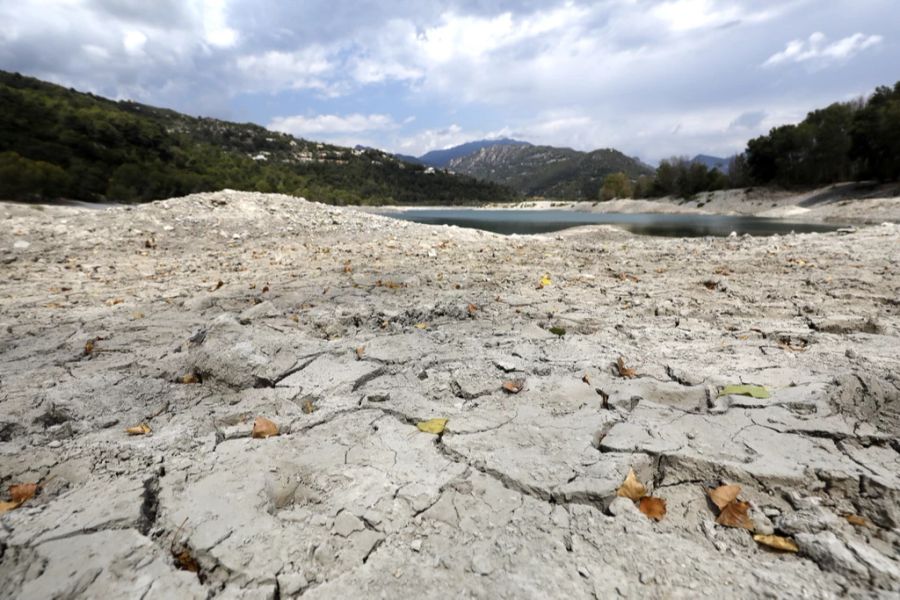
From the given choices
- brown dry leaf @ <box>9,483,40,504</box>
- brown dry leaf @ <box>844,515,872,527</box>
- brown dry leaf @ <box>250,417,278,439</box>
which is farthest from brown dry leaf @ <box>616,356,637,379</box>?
brown dry leaf @ <box>9,483,40,504</box>

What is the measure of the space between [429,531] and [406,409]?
0.99 metres

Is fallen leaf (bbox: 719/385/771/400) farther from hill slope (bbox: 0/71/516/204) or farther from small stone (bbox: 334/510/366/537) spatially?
hill slope (bbox: 0/71/516/204)

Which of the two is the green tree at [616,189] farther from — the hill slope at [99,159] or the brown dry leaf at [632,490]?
the brown dry leaf at [632,490]

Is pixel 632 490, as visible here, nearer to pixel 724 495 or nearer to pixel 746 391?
pixel 724 495

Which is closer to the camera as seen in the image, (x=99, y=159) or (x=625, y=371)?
(x=625, y=371)

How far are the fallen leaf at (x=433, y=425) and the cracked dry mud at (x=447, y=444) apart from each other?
0.23ft

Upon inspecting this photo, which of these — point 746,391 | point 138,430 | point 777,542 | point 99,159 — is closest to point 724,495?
point 777,542

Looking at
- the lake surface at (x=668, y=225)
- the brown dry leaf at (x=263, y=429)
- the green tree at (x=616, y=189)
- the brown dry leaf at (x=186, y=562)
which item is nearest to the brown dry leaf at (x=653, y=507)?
the brown dry leaf at (x=186, y=562)

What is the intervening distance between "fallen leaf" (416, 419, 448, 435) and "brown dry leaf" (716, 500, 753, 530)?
52.8 inches

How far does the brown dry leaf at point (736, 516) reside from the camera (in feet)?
5.57

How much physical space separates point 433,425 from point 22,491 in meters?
1.89

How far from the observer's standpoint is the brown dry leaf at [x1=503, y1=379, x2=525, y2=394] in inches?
112

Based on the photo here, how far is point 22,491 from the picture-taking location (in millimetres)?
1883

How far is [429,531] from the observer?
1.70 metres
